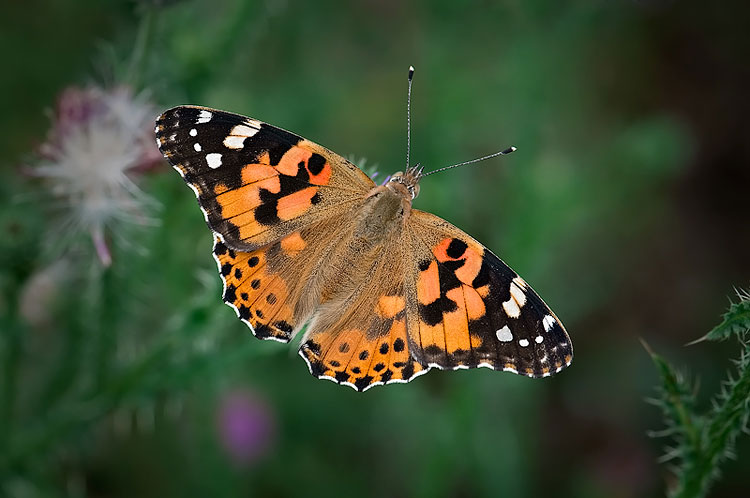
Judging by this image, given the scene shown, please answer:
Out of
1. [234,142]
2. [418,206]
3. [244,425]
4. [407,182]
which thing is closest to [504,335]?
[407,182]

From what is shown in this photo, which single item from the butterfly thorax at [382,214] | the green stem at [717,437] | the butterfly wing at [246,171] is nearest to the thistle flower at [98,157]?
the butterfly wing at [246,171]

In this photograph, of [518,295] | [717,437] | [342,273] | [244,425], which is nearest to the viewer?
[717,437]

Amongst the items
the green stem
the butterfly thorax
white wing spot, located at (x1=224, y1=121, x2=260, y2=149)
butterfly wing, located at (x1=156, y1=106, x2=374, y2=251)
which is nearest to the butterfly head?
the butterfly thorax

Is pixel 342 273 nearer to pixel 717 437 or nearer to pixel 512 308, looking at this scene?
pixel 512 308

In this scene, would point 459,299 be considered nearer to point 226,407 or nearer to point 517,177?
point 517,177

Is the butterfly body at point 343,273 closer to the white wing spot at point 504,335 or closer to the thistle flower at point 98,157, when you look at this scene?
the white wing spot at point 504,335

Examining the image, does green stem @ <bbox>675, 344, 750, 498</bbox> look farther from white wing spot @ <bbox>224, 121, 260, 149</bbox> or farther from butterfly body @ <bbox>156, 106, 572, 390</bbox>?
white wing spot @ <bbox>224, 121, 260, 149</bbox>
